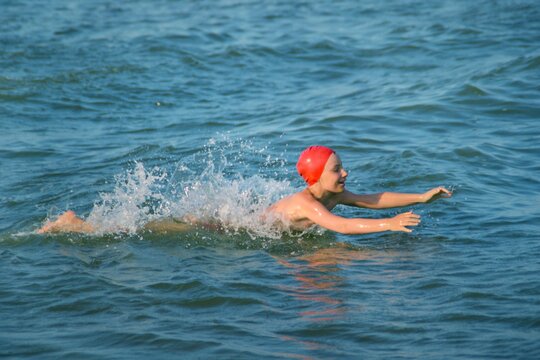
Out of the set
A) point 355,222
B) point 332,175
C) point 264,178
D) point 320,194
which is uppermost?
point 332,175

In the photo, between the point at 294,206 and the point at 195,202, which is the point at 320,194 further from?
the point at 195,202

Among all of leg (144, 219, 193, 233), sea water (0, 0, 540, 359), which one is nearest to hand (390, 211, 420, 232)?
sea water (0, 0, 540, 359)

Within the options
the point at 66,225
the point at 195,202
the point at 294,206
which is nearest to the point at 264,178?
the point at 195,202

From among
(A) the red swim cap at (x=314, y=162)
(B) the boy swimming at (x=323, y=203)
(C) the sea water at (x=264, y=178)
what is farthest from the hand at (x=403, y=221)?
(A) the red swim cap at (x=314, y=162)

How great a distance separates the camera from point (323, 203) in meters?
9.03

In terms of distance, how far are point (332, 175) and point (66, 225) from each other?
281 cm

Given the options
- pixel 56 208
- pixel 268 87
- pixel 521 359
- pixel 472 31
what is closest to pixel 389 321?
pixel 521 359

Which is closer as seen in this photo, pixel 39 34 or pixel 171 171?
pixel 171 171

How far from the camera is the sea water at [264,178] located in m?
6.68

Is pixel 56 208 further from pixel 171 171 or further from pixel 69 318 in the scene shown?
pixel 69 318

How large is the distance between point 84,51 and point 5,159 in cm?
714

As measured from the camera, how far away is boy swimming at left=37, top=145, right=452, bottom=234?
8.37 meters

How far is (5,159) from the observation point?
1240cm

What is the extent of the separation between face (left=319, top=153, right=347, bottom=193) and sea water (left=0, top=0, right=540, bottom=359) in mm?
631
